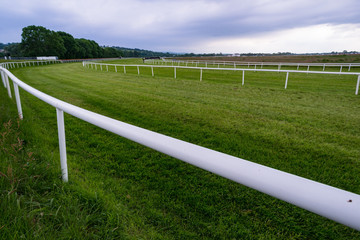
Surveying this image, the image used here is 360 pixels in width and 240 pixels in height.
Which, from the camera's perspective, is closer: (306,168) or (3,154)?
(3,154)

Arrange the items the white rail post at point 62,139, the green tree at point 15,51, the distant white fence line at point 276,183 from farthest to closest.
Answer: the green tree at point 15,51 → the white rail post at point 62,139 → the distant white fence line at point 276,183

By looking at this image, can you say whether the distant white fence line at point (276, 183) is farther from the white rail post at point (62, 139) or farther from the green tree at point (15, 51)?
the green tree at point (15, 51)

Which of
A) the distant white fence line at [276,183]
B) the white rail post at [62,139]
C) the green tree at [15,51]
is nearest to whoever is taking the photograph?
the distant white fence line at [276,183]

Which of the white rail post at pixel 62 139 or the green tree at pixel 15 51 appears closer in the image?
the white rail post at pixel 62 139

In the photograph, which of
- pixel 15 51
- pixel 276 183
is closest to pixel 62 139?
pixel 276 183

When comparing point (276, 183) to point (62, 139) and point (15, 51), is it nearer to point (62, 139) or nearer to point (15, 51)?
point (62, 139)

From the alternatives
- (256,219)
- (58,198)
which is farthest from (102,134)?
(256,219)

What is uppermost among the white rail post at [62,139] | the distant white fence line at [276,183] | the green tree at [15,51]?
the green tree at [15,51]

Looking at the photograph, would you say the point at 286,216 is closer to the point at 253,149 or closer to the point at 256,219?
the point at 256,219

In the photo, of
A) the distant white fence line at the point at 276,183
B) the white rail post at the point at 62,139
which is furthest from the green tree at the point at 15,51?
the distant white fence line at the point at 276,183

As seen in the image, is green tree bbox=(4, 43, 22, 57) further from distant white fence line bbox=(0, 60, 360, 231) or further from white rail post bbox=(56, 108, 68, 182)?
distant white fence line bbox=(0, 60, 360, 231)

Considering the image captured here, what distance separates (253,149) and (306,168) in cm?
84

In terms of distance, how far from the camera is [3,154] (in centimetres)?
252

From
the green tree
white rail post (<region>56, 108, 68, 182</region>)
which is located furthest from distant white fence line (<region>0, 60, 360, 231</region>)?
the green tree
